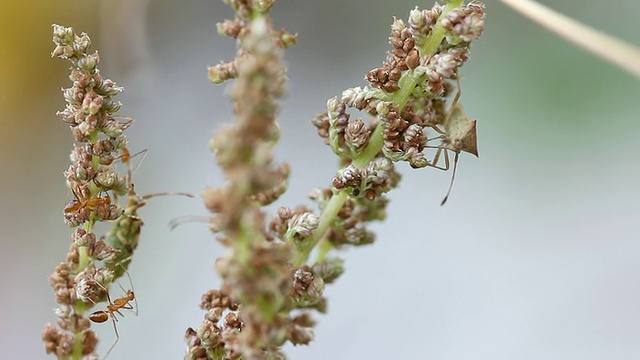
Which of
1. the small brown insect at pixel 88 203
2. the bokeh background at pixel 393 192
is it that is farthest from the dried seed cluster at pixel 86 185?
the bokeh background at pixel 393 192

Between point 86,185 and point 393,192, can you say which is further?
point 393,192

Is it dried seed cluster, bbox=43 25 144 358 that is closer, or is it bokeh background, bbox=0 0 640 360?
dried seed cluster, bbox=43 25 144 358

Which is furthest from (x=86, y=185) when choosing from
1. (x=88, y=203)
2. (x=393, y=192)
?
(x=393, y=192)

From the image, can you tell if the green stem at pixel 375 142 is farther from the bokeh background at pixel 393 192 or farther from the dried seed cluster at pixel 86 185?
the bokeh background at pixel 393 192

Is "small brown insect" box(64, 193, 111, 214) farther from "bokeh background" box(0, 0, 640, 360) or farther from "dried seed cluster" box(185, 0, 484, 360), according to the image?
"bokeh background" box(0, 0, 640, 360)

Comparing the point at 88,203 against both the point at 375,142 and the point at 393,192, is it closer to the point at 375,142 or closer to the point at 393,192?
the point at 375,142

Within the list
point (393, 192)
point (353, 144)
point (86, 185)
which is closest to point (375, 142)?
point (353, 144)

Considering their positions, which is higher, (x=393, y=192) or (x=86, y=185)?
(x=393, y=192)

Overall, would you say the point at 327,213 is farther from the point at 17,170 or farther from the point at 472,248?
the point at 17,170

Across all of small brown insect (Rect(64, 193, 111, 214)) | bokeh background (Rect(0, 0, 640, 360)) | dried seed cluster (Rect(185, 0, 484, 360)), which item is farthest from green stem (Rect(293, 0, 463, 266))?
bokeh background (Rect(0, 0, 640, 360))
